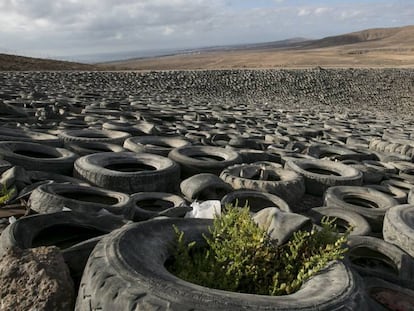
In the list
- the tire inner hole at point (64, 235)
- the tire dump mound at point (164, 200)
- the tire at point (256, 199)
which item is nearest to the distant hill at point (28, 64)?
the tire dump mound at point (164, 200)

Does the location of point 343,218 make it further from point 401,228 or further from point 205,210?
point 205,210

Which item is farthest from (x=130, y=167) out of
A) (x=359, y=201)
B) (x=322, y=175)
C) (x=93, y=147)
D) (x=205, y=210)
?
(x=359, y=201)

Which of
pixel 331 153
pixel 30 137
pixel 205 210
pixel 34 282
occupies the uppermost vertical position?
pixel 34 282

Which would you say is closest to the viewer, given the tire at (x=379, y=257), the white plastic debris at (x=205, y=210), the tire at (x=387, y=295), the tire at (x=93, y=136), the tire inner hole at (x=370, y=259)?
the tire at (x=387, y=295)

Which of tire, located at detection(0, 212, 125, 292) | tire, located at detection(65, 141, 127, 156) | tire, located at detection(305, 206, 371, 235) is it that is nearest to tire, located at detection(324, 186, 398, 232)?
tire, located at detection(305, 206, 371, 235)

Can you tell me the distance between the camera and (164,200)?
19.2ft

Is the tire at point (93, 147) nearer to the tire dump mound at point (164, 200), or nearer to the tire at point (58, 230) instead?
the tire dump mound at point (164, 200)

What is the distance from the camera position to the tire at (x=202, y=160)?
7.12 meters

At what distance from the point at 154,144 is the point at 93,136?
56.4 inches

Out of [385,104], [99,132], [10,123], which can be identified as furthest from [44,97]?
[385,104]

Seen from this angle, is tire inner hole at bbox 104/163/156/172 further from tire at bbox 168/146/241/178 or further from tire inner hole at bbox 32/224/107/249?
tire inner hole at bbox 32/224/107/249

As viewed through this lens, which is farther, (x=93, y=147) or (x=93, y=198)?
(x=93, y=147)

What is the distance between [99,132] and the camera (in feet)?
30.5

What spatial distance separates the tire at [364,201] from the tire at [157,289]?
2798mm
